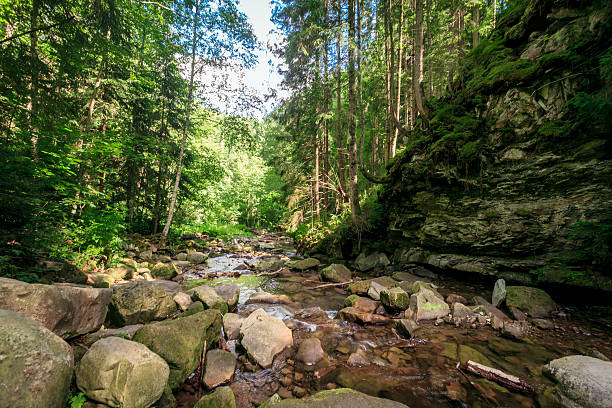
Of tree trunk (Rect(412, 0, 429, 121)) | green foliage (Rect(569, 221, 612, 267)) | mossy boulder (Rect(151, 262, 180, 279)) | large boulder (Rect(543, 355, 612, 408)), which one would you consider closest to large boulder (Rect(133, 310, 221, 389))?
large boulder (Rect(543, 355, 612, 408))

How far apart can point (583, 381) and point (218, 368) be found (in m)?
4.32

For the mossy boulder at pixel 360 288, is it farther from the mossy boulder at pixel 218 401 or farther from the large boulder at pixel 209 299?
the mossy boulder at pixel 218 401

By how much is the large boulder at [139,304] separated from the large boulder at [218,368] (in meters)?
1.81

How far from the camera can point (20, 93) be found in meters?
4.62

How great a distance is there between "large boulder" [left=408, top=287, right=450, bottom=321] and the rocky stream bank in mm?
25

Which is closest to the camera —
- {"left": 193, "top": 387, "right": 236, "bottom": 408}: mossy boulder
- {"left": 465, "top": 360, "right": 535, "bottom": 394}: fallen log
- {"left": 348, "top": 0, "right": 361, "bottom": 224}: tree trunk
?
{"left": 193, "top": 387, "right": 236, "bottom": 408}: mossy boulder

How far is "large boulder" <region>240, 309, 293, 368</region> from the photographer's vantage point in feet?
11.9

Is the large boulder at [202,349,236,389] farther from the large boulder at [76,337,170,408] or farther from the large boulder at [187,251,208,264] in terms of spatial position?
the large boulder at [187,251,208,264]

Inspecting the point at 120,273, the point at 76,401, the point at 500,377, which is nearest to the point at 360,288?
the point at 500,377

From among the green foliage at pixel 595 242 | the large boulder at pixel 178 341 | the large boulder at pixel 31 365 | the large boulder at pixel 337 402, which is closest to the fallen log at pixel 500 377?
the large boulder at pixel 337 402

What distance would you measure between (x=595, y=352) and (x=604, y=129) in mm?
4036

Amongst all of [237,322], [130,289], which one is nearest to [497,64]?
[237,322]

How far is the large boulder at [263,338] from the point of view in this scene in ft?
11.9

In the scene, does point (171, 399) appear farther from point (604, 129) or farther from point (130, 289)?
point (604, 129)
